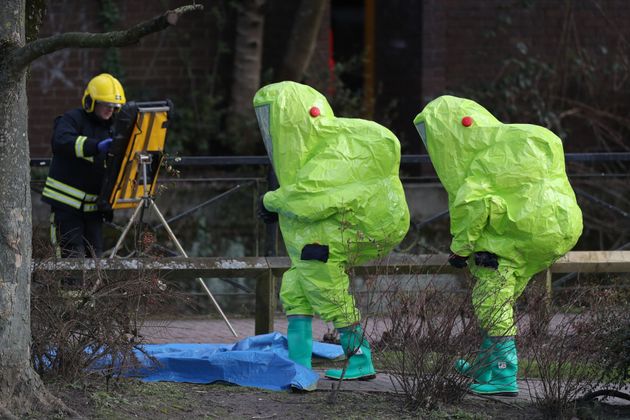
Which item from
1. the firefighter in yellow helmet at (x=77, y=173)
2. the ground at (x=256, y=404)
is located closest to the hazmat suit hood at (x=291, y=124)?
the ground at (x=256, y=404)

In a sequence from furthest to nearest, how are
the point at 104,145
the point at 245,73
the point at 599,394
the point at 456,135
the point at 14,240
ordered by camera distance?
the point at 245,73, the point at 104,145, the point at 456,135, the point at 599,394, the point at 14,240

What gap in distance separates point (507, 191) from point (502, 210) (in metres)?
0.13

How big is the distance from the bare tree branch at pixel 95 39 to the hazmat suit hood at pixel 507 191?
1.98 metres

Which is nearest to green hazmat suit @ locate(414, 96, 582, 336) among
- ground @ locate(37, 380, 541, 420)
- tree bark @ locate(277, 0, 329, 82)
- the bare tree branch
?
ground @ locate(37, 380, 541, 420)

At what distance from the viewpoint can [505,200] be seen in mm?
6133

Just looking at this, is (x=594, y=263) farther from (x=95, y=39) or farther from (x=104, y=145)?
(x=95, y=39)

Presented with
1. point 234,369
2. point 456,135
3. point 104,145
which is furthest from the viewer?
point 104,145

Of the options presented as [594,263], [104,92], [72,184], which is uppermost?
[104,92]

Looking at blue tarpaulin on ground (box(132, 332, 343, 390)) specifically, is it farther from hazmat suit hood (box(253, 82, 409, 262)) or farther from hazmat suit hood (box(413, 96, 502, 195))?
hazmat suit hood (box(413, 96, 502, 195))

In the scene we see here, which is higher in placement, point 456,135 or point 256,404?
point 456,135

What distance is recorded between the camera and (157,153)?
815 centimetres

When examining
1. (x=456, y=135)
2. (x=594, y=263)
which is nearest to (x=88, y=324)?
(x=456, y=135)

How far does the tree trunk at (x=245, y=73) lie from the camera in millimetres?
11977

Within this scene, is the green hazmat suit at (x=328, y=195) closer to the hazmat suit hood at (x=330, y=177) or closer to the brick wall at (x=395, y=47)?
the hazmat suit hood at (x=330, y=177)
